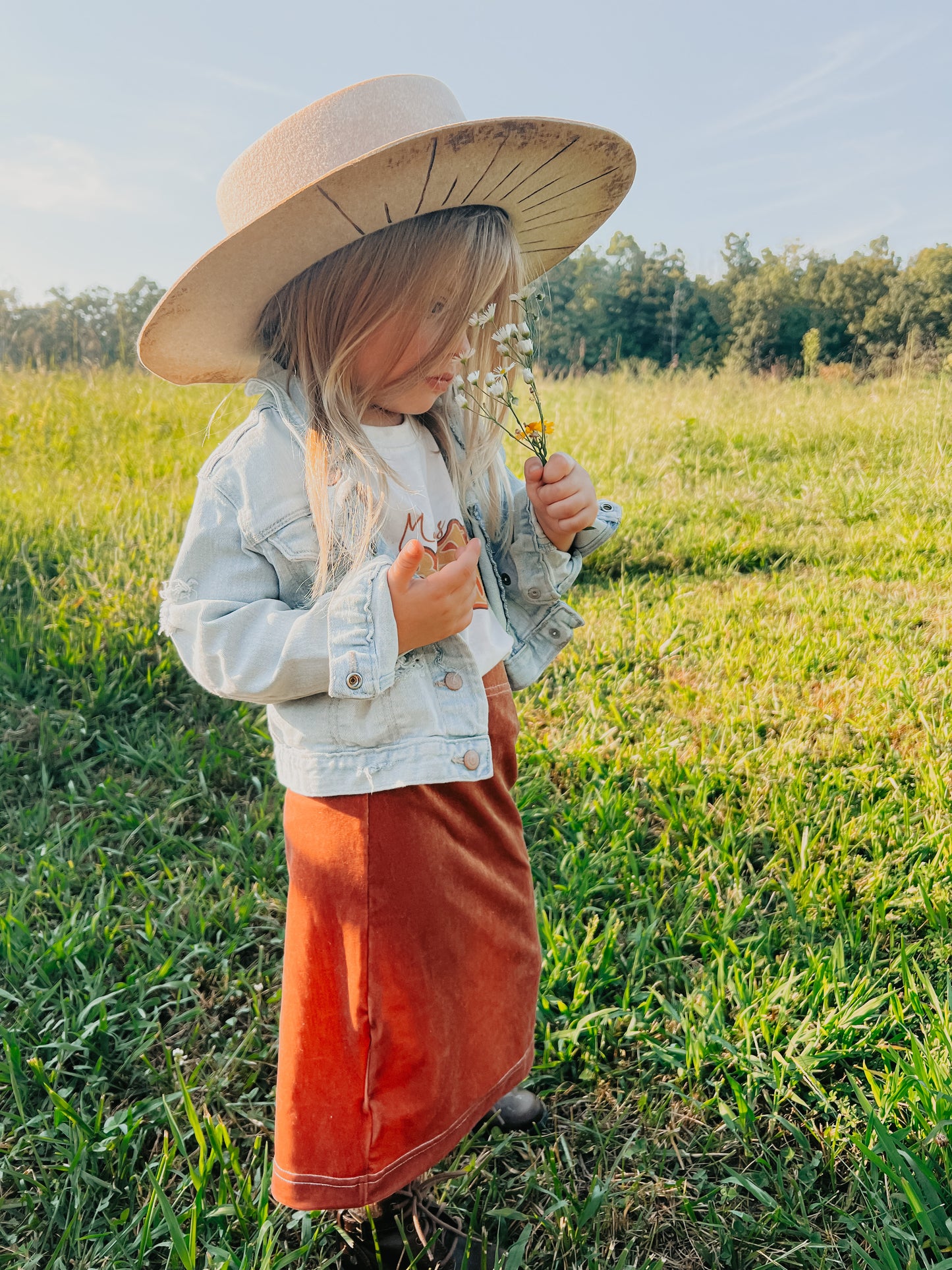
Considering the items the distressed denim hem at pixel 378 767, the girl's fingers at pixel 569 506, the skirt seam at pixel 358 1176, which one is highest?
the girl's fingers at pixel 569 506

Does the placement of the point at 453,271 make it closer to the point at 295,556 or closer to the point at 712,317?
the point at 295,556

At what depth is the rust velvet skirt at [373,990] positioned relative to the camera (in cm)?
128

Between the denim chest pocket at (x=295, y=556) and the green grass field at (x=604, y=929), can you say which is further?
the green grass field at (x=604, y=929)

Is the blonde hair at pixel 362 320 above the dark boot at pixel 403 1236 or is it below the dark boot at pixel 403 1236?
above

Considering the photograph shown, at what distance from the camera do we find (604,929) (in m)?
2.05

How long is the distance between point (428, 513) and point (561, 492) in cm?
23

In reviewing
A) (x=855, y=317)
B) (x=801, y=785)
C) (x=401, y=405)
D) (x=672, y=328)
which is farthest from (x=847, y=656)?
(x=672, y=328)

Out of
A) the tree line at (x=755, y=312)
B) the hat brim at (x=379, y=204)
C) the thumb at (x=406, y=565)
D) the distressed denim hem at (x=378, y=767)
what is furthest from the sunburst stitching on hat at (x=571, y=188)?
the tree line at (x=755, y=312)

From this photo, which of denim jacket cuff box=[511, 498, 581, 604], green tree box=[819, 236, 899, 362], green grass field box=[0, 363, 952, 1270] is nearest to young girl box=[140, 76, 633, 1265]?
denim jacket cuff box=[511, 498, 581, 604]

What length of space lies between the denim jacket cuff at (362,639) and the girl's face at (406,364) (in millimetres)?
327

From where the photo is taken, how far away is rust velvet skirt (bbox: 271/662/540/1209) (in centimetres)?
128

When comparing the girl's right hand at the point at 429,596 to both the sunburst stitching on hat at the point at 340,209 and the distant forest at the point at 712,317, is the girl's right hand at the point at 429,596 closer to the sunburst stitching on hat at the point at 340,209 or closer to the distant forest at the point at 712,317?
the sunburst stitching on hat at the point at 340,209

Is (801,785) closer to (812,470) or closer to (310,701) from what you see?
(310,701)

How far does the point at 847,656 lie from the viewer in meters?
3.17
